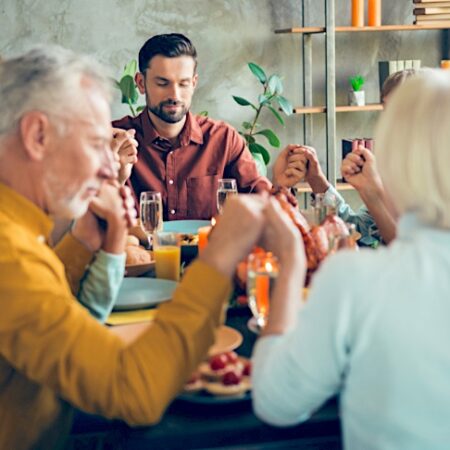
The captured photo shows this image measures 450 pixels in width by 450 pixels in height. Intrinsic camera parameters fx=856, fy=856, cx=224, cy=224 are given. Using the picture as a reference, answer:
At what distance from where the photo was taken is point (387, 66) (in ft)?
Result: 16.9

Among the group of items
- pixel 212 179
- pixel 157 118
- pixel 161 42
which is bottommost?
pixel 212 179

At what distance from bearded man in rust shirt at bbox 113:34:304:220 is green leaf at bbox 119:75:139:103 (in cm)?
102

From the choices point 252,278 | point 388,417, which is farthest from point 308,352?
point 252,278

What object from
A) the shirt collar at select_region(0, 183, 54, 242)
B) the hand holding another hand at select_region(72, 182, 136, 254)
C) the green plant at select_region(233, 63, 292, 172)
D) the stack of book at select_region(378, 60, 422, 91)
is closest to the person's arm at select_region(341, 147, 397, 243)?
the hand holding another hand at select_region(72, 182, 136, 254)

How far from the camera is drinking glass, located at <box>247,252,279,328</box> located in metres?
1.54

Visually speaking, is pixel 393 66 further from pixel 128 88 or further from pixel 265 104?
pixel 128 88

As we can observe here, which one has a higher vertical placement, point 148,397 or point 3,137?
point 3,137

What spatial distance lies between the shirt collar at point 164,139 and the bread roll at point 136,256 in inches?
52.8

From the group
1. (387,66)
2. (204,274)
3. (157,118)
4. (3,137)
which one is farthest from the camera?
(387,66)

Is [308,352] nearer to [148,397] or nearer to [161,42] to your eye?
[148,397]

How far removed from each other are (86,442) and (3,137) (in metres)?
0.52

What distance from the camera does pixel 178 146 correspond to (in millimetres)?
3654

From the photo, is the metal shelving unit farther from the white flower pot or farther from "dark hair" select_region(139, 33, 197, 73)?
"dark hair" select_region(139, 33, 197, 73)

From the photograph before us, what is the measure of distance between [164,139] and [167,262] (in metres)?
1.55
